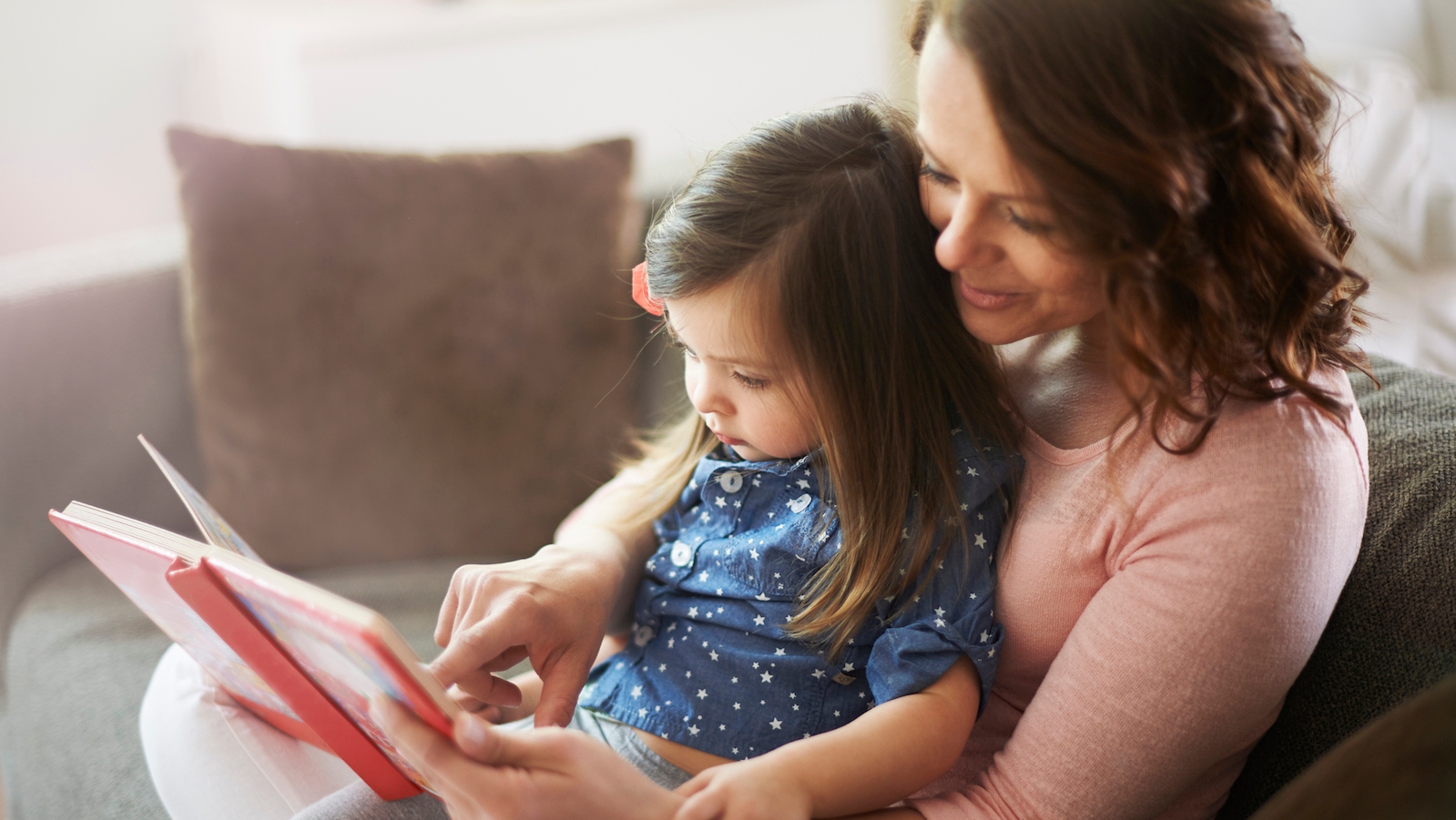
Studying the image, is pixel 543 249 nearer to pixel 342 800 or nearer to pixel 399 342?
pixel 399 342

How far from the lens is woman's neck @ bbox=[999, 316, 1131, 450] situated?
76 cm

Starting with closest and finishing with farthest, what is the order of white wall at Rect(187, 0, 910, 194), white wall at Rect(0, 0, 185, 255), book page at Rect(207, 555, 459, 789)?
book page at Rect(207, 555, 459, 789) → white wall at Rect(0, 0, 185, 255) → white wall at Rect(187, 0, 910, 194)

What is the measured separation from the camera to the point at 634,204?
1.44 m

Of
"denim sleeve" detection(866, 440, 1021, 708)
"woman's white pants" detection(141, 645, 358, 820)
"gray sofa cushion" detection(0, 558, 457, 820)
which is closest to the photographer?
"denim sleeve" detection(866, 440, 1021, 708)

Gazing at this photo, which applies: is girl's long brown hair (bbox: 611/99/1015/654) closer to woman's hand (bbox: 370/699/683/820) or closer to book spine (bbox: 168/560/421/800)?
woman's hand (bbox: 370/699/683/820)

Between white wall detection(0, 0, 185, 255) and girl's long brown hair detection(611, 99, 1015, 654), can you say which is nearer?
girl's long brown hair detection(611, 99, 1015, 654)

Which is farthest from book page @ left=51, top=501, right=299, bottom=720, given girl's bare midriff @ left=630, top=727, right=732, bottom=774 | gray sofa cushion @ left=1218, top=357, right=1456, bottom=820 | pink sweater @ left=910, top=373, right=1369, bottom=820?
gray sofa cushion @ left=1218, top=357, right=1456, bottom=820

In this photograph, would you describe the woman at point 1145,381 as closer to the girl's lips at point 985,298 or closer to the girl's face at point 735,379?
the girl's lips at point 985,298

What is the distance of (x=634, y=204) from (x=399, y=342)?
15.0 inches

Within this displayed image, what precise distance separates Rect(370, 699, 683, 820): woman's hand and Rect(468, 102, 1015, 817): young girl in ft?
0.57

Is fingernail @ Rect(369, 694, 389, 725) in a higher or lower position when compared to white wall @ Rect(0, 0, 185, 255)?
lower

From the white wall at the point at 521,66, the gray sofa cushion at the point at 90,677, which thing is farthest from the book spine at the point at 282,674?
the white wall at the point at 521,66

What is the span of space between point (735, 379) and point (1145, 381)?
12.0 inches

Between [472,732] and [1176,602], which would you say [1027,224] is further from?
[472,732]
